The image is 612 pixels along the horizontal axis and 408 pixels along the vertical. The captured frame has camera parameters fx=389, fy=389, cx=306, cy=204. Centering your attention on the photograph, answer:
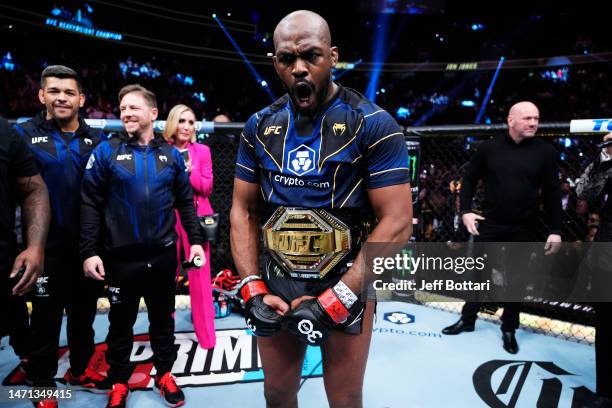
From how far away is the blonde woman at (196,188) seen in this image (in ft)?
9.72

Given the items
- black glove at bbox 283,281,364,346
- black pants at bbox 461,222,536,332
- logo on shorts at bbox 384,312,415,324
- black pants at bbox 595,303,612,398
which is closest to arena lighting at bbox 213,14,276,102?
logo on shorts at bbox 384,312,415,324

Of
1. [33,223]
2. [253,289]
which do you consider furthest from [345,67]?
[253,289]

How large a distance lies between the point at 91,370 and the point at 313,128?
2.44m

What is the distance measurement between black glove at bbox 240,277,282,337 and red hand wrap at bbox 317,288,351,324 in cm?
19

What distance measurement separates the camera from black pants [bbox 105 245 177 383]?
90.9 inches

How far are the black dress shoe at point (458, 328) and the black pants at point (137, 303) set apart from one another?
2.29 meters

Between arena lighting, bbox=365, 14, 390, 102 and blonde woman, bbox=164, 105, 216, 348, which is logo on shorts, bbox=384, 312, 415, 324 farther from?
arena lighting, bbox=365, 14, 390, 102

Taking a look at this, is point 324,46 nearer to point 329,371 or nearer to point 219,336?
point 329,371

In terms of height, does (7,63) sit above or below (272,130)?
above

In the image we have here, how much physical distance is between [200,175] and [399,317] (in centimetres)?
229

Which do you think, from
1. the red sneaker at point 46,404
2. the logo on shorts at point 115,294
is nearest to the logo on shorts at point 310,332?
the logo on shorts at point 115,294

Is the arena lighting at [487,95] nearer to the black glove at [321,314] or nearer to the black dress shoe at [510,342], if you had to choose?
the black dress shoe at [510,342]

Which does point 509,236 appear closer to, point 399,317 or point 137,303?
point 399,317

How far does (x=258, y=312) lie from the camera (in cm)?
137
